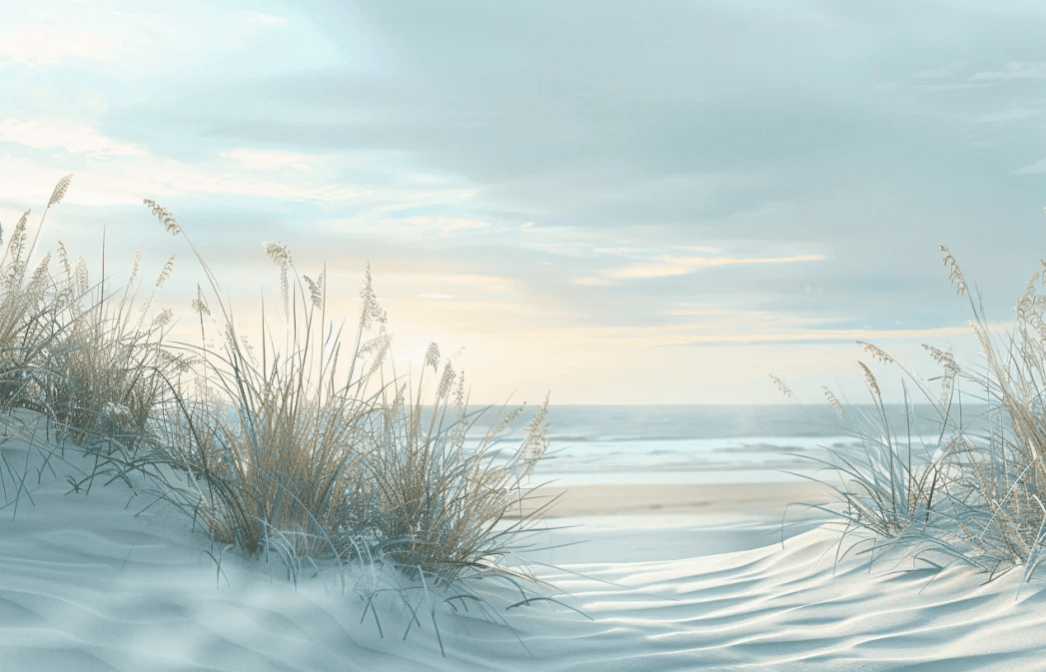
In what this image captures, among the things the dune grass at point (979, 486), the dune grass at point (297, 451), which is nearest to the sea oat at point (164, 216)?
the dune grass at point (297, 451)

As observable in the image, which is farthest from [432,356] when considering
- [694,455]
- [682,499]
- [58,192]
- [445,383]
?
[694,455]

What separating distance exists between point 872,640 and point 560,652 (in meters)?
0.99

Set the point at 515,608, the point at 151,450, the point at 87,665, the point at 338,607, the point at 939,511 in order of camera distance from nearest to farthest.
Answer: the point at 87,665 < the point at 338,607 < the point at 515,608 < the point at 151,450 < the point at 939,511

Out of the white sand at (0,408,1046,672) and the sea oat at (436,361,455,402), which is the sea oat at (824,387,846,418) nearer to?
the white sand at (0,408,1046,672)

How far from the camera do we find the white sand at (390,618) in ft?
6.15

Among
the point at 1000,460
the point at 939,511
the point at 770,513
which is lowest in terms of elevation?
the point at 770,513

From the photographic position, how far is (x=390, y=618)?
2.28 metres

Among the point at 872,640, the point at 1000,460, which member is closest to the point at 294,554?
the point at 872,640

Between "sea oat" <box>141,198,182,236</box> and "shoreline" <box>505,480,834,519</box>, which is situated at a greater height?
"sea oat" <box>141,198,182,236</box>

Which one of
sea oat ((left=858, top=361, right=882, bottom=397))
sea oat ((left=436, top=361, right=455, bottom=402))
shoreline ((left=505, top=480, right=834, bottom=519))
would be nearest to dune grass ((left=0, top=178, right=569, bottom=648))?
sea oat ((left=436, top=361, right=455, bottom=402))

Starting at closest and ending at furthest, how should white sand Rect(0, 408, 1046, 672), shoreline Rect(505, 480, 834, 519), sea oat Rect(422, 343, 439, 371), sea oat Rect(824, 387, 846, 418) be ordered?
white sand Rect(0, 408, 1046, 672)
sea oat Rect(422, 343, 439, 371)
sea oat Rect(824, 387, 846, 418)
shoreline Rect(505, 480, 834, 519)

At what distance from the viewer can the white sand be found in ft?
6.15

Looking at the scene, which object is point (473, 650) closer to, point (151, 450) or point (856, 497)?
point (151, 450)

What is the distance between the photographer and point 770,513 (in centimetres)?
577
